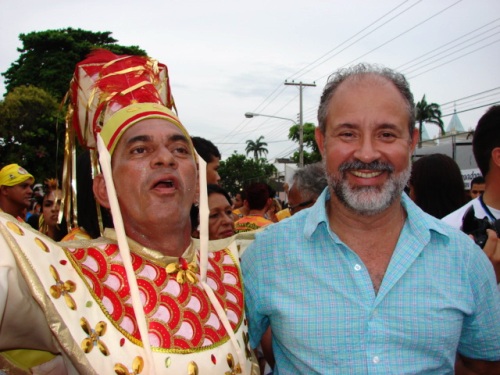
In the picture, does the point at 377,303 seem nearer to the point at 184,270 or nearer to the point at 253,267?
the point at 253,267

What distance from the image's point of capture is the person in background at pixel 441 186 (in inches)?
136

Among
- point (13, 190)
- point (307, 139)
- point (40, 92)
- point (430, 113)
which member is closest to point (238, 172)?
point (307, 139)

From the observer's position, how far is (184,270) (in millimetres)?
2010

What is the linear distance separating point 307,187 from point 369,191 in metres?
2.66

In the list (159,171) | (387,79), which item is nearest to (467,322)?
(387,79)

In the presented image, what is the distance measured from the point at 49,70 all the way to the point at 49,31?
274 cm

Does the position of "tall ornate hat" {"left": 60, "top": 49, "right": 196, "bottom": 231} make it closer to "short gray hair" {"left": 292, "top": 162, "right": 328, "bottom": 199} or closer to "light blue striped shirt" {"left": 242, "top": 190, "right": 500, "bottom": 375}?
"light blue striped shirt" {"left": 242, "top": 190, "right": 500, "bottom": 375}

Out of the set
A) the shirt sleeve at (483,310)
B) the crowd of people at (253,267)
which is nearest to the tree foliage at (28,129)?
the crowd of people at (253,267)

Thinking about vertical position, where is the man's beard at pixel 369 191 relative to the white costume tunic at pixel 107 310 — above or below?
above

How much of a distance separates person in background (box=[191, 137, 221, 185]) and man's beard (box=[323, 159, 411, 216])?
2.32m

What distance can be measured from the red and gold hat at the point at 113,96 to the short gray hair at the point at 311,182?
2.62 metres

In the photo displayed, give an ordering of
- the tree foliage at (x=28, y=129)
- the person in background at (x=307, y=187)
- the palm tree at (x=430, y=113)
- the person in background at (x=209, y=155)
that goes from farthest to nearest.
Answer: the palm tree at (x=430, y=113) < the tree foliage at (x=28, y=129) < the person in background at (x=307, y=187) < the person in background at (x=209, y=155)

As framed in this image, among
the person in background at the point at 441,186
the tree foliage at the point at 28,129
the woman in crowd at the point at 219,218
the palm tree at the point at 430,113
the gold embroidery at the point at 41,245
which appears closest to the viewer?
the gold embroidery at the point at 41,245

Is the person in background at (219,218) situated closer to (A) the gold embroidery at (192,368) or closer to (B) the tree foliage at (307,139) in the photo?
(A) the gold embroidery at (192,368)
